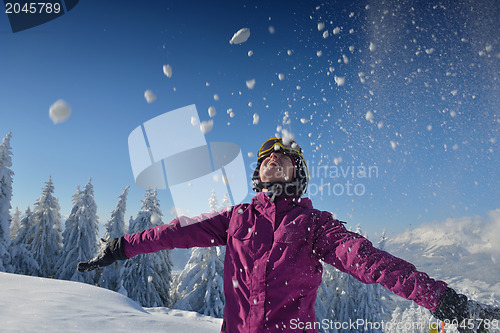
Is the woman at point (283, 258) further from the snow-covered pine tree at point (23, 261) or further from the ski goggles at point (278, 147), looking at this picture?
the snow-covered pine tree at point (23, 261)

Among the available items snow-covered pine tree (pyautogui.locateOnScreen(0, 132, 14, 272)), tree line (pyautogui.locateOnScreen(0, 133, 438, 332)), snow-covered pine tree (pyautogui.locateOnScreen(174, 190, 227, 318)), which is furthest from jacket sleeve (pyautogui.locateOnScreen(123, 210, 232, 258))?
snow-covered pine tree (pyautogui.locateOnScreen(0, 132, 14, 272))

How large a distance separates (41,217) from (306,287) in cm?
2932

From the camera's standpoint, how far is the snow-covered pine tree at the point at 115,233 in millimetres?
22406

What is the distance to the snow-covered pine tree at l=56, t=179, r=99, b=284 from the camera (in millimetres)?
22673

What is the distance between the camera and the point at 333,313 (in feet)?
72.1

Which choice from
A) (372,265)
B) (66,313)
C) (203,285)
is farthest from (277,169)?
(203,285)

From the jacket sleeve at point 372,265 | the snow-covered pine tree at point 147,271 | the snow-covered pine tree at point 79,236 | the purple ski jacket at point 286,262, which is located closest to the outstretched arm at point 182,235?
the purple ski jacket at point 286,262

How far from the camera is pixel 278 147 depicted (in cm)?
311

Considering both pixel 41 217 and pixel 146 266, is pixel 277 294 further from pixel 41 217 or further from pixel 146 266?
pixel 41 217

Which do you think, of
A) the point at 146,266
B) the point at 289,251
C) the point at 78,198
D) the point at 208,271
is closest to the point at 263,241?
the point at 289,251

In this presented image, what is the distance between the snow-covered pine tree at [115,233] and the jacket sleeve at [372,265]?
2298 cm

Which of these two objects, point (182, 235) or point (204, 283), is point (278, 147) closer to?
point (182, 235)

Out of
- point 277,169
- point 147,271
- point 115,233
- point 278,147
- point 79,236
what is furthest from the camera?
point 115,233

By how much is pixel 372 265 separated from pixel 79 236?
27049 millimetres
